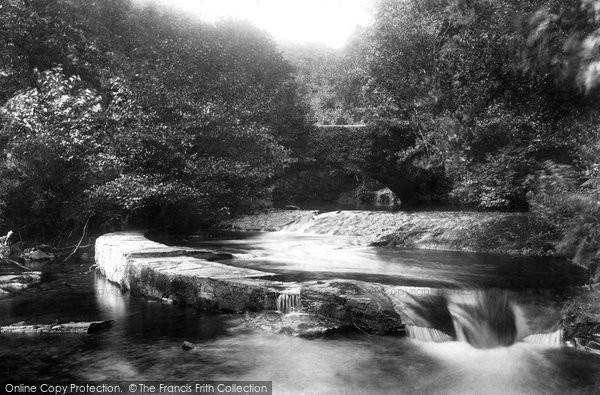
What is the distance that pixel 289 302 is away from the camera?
612 cm

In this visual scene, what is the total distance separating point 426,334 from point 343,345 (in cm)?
113

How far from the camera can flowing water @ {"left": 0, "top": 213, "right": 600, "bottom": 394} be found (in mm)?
4539

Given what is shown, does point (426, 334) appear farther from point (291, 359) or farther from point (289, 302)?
point (291, 359)

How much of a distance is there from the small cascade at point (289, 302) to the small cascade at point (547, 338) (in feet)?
9.06

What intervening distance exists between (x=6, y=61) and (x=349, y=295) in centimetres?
1527

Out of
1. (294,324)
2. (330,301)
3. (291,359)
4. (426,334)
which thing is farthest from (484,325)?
(291,359)

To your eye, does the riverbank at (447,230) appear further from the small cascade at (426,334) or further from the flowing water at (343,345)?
the small cascade at (426,334)

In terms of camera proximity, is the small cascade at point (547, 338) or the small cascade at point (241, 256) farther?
the small cascade at point (241, 256)

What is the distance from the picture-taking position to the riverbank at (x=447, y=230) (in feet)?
37.1

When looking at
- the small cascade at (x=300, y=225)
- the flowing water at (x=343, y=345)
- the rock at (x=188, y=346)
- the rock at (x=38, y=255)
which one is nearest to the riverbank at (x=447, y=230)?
the small cascade at (x=300, y=225)

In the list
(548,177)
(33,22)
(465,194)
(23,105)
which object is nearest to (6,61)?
(33,22)

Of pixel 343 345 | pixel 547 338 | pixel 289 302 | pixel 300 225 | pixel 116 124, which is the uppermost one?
pixel 116 124

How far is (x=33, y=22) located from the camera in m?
16.0

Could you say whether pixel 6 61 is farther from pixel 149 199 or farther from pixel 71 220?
pixel 149 199
